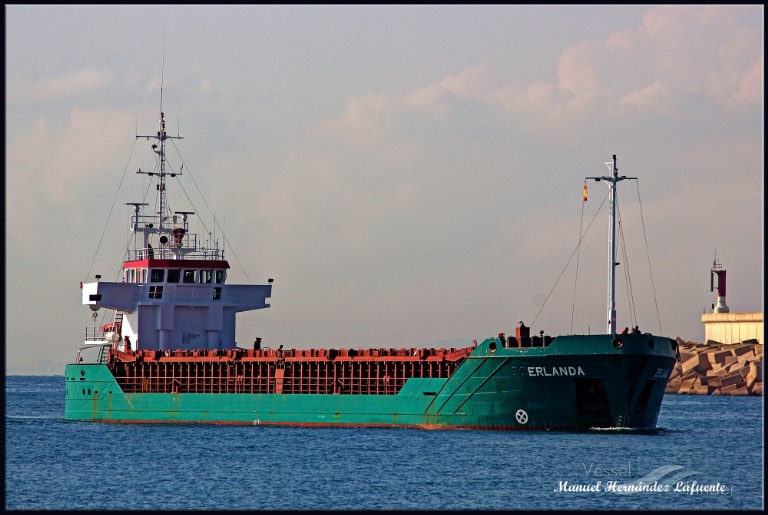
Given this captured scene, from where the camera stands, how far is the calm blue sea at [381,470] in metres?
34.4

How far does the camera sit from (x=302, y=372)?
5406 centimetres

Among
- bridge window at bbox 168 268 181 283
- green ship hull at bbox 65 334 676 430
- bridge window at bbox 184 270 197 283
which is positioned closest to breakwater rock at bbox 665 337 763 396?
bridge window at bbox 184 270 197 283

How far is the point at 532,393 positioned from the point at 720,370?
6100cm

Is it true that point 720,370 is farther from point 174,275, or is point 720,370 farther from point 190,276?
point 174,275

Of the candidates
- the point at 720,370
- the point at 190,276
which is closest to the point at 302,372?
the point at 190,276

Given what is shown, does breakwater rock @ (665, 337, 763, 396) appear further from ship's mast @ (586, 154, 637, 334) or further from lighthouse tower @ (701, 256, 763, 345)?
ship's mast @ (586, 154, 637, 334)

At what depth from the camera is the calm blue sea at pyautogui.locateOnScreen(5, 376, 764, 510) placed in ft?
113

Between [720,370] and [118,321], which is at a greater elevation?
[118,321]

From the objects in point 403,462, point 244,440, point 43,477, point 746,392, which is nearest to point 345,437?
point 244,440

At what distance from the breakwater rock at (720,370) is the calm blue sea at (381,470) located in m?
49.4

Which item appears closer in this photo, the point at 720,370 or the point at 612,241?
the point at 612,241

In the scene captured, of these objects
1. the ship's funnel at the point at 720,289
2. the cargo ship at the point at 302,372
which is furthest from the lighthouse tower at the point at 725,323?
the cargo ship at the point at 302,372

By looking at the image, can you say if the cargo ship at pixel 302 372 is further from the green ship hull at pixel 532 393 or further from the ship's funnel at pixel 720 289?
the ship's funnel at pixel 720 289

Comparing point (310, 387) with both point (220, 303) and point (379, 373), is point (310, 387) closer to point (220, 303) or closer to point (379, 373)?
point (379, 373)
